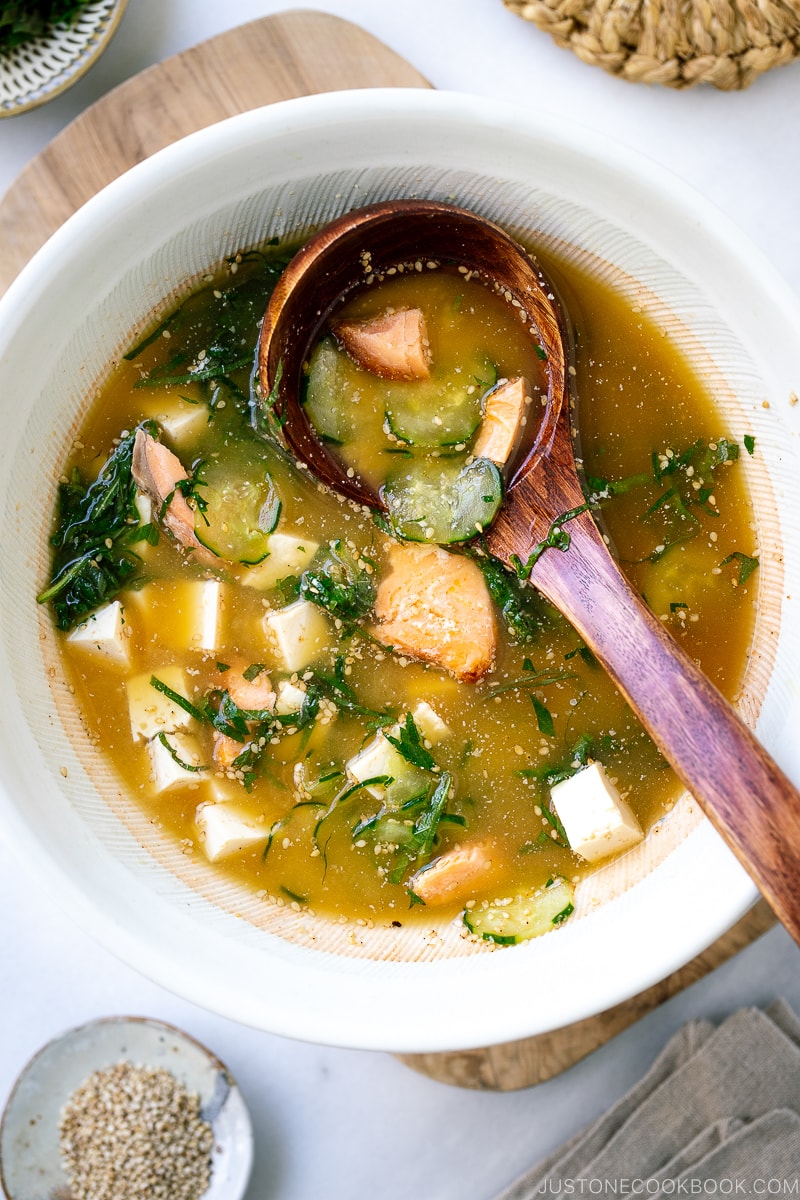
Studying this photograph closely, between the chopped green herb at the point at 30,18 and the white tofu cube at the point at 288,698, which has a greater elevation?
the chopped green herb at the point at 30,18

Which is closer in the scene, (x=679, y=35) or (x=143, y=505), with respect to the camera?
(x=143, y=505)

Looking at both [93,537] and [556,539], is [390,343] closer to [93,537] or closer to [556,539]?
[556,539]

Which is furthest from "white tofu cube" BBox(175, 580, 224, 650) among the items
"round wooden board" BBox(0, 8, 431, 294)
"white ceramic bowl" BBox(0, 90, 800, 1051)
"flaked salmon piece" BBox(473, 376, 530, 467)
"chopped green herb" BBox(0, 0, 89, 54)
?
"chopped green herb" BBox(0, 0, 89, 54)

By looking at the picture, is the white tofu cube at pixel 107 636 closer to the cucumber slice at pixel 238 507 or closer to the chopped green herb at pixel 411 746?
the cucumber slice at pixel 238 507

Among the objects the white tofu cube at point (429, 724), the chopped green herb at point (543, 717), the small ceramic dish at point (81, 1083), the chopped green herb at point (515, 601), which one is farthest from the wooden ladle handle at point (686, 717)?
the small ceramic dish at point (81, 1083)

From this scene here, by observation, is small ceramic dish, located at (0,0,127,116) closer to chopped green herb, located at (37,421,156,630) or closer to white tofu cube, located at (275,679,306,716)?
chopped green herb, located at (37,421,156,630)

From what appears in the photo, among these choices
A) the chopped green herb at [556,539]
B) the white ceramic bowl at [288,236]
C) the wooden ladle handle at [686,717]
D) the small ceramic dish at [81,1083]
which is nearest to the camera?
the wooden ladle handle at [686,717]

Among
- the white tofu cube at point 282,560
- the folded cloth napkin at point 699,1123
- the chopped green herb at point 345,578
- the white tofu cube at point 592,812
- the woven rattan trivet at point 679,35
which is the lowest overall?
the folded cloth napkin at point 699,1123

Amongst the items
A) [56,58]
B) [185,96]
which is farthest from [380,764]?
[56,58]
